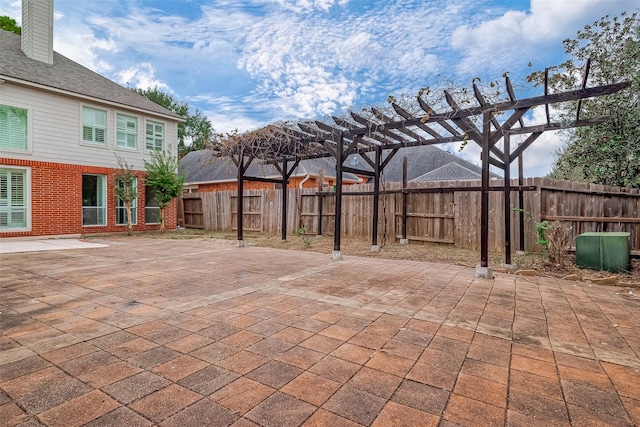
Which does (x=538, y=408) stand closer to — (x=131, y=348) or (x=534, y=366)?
(x=534, y=366)

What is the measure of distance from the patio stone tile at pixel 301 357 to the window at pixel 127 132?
12.0m

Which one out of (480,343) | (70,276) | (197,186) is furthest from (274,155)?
(197,186)

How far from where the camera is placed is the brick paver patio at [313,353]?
157 cm

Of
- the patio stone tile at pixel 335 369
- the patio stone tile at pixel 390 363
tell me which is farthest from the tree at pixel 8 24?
the patio stone tile at pixel 390 363

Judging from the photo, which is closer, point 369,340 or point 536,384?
point 536,384

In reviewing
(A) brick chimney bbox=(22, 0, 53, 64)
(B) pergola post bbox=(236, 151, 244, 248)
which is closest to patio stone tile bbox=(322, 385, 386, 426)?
(B) pergola post bbox=(236, 151, 244, 248)

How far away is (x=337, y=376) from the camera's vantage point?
1.90m

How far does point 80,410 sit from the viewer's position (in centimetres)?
154

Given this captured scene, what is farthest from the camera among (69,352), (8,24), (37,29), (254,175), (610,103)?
(254,175)

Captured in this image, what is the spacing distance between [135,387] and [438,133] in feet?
20.7

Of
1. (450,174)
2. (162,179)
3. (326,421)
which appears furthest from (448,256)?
(450,174)

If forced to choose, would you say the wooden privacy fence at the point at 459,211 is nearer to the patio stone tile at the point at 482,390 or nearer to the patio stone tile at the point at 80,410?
the patio stone tile at the point at 482,390

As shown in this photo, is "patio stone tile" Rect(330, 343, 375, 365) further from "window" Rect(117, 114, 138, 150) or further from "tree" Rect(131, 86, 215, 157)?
"tree" Rect(131, 86, 215, 157)

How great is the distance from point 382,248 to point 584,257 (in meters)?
3.78
